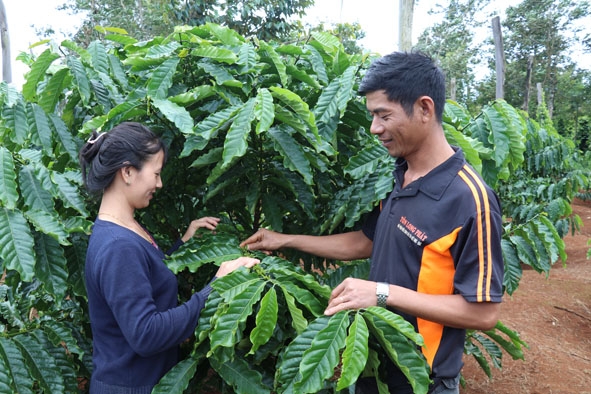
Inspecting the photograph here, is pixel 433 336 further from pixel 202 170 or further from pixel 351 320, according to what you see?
pixel 202 170

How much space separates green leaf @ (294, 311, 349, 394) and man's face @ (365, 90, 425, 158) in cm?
65

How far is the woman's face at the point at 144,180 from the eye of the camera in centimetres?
157

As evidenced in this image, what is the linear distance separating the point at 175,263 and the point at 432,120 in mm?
953

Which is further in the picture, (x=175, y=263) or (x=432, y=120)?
(x=175, y=263)

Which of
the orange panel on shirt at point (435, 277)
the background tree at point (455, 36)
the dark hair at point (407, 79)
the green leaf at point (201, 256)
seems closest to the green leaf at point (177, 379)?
the green leaf at point (201, 256)

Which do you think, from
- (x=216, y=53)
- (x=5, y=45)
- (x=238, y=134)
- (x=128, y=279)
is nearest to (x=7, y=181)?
(x=128, y=279)

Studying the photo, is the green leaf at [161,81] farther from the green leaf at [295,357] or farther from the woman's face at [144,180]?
the green leaf at [295,357]

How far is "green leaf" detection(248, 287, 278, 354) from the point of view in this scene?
129 cm

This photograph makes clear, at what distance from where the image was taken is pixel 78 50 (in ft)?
6.42

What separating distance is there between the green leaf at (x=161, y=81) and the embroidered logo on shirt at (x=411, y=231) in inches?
36.5

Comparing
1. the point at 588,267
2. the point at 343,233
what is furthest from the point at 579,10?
the point at 343,233

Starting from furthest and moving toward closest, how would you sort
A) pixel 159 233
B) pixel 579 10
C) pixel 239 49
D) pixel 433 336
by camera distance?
pixel 579 10 < pixel 159 233 < pixel 239 49 < pixel 433 336

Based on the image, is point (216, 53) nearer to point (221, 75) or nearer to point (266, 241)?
point (221, 75)

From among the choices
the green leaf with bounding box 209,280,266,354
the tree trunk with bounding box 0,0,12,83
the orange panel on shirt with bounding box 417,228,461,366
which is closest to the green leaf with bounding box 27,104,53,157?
the green leaf with bounding box 209,280,266,354
